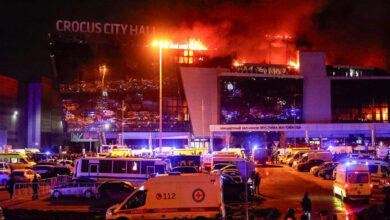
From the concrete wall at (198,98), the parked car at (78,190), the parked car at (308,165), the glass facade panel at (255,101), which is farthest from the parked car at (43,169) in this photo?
the glass facade panel at (255,101)

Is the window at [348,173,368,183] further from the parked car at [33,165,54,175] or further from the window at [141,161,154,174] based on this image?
the parked car at [33,165,54,175]

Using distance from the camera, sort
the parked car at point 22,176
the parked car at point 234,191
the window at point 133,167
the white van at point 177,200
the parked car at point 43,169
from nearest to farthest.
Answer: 1. the white van at point 177,200
2. the parked car at point 234,191
3. the window at point 133,167
4. the parked car at point 22,176
5. the parked car at point 43,169

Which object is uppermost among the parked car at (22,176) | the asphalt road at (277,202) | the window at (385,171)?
the window at (385,171)

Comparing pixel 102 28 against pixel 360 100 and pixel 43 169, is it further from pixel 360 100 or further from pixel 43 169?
pixel 360 100

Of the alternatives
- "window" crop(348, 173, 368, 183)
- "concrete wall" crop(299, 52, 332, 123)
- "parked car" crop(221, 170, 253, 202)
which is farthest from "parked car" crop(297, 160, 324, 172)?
"concrete wall" crop(299, 52, 332, 123)

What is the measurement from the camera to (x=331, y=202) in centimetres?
1941

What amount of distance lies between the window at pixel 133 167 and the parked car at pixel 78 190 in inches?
88.7

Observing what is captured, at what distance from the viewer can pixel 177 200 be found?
462 inches

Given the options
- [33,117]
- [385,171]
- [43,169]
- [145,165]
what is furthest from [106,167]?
[33,117]

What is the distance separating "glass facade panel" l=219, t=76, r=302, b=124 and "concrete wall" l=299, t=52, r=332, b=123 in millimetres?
3984

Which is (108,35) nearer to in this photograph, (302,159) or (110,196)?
(302,159)

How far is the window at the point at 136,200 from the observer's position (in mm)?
11914

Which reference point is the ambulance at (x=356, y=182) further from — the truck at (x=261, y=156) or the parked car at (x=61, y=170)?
the truck at (x=261, y=156)

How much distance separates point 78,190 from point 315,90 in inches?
2352
